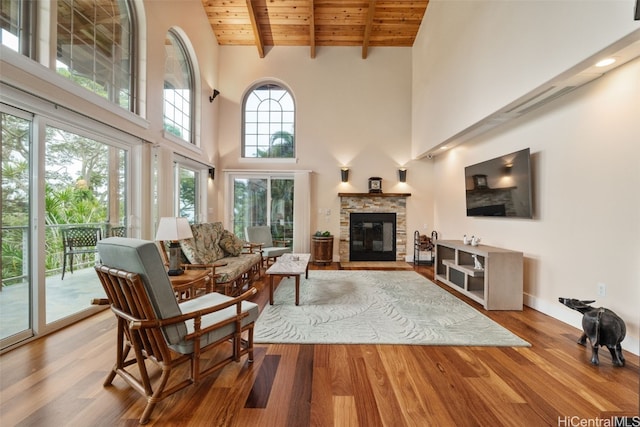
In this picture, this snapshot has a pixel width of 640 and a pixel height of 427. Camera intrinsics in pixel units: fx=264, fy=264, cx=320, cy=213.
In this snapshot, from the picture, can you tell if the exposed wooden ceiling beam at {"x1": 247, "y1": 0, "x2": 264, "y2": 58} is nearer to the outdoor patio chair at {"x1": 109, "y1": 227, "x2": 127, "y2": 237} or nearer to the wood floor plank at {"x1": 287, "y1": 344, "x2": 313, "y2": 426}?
the outdoor patio chair at {"x1": 109, "y1": 227, "x2": 127, "y2": 237}

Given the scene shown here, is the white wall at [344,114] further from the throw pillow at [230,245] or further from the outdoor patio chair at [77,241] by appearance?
the outdoor patio chair at [77,241]

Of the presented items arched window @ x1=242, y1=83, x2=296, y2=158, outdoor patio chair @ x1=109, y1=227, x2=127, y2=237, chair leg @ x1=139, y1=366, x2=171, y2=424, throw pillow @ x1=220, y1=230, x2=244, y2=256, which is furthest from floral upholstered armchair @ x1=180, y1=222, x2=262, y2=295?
Answer: arched window @ x1=242, y1=83, x2=296, y2=158

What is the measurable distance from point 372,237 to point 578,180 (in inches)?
159

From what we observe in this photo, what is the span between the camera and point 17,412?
5.03 feet

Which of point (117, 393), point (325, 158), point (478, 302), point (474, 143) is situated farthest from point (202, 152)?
point (478, 302)

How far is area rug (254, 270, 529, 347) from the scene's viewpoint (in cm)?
242

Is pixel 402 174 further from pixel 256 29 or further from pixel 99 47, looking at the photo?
pixel 99 47

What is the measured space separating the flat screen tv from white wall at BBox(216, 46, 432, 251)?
2091 mm

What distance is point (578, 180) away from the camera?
2.71m

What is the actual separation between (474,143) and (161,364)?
16.7 ft

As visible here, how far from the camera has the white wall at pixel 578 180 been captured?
2.25 m

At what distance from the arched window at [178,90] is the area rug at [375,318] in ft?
11.4

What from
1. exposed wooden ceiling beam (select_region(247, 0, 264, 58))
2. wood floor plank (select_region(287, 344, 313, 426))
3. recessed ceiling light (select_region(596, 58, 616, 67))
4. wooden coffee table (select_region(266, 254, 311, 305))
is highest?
exposed wooden ceiling beam (select_region(247, 0, 264, 58))

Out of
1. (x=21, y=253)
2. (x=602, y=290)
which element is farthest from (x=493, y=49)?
(x=21, y=253)
